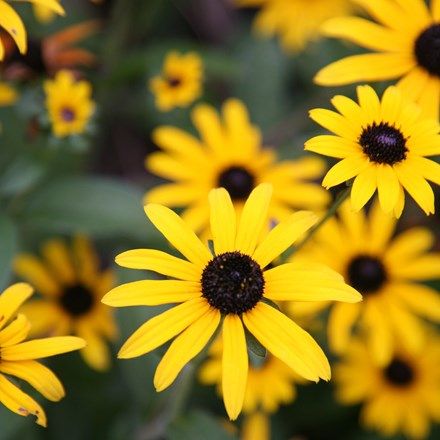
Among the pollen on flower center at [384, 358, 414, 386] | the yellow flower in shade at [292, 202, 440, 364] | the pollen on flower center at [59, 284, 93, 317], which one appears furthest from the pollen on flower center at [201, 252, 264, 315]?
the pollen on flower center at [384, 358, 414, 386]

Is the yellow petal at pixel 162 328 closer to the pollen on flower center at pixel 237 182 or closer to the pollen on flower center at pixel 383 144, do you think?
the pollen on flower center at pixel 383 144

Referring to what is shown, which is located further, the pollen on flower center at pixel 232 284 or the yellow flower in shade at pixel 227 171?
the yellow flower in shade at pixel 227 171

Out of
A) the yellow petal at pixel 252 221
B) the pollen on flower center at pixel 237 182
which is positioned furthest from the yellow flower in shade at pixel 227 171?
the yellow petal at pixel 252 221

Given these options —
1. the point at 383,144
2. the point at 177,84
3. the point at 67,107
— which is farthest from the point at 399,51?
the point at 67,107

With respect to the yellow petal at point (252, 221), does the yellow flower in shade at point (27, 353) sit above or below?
below

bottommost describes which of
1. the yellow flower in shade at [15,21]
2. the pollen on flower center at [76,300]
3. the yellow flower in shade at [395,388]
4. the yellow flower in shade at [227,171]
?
the yellow flower in shade at [395,388]

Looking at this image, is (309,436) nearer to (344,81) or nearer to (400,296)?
Result: (400,296)

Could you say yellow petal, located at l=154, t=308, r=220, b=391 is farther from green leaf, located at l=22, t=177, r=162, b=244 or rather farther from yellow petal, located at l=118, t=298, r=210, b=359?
green leaf, located at l=22, t=177, r=162, b=244
